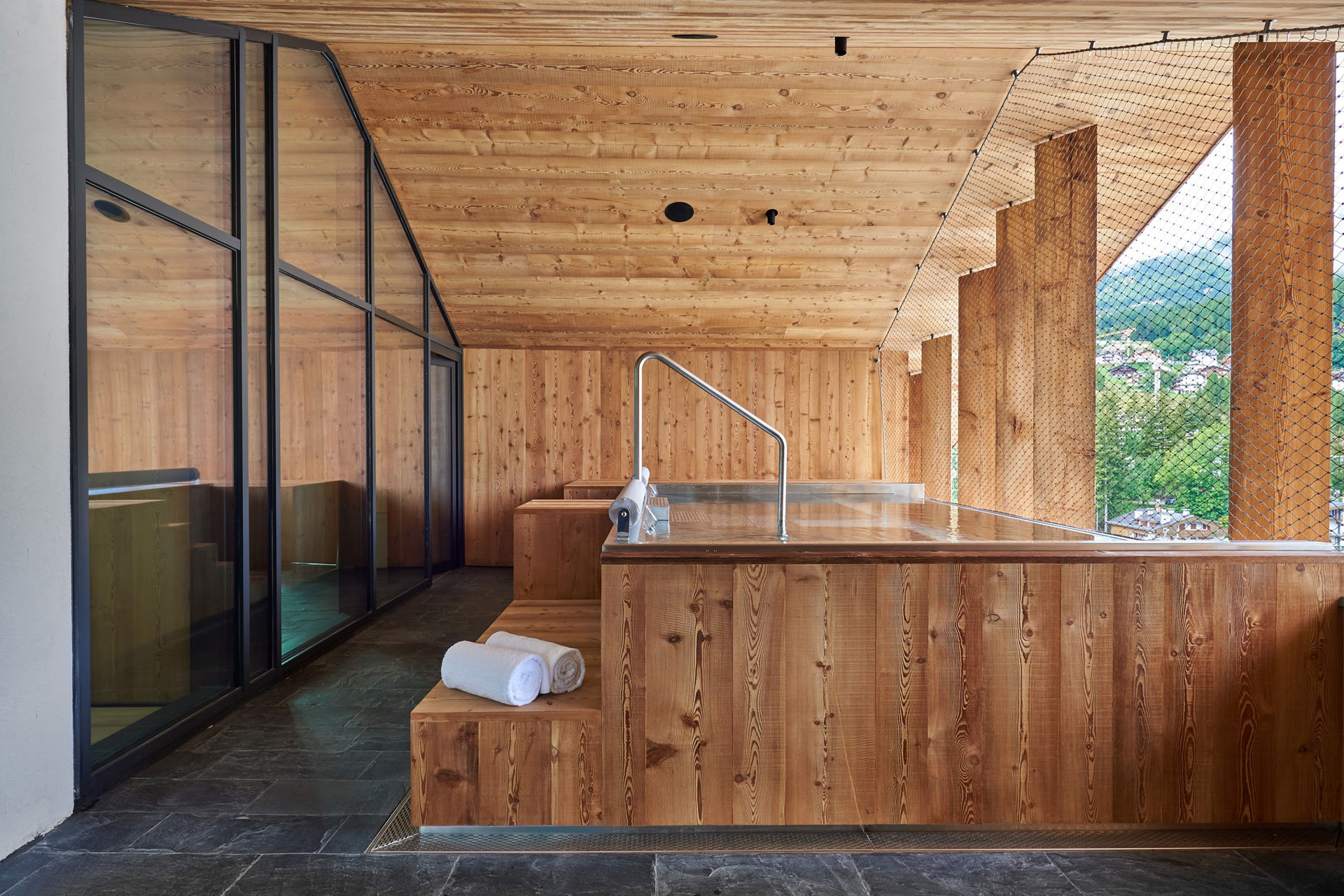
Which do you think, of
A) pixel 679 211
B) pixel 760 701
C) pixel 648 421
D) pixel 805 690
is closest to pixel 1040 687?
pixel 805 690

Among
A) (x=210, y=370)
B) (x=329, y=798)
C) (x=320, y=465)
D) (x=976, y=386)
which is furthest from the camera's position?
(x=976, y=386)

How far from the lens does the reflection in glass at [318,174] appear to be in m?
3.38

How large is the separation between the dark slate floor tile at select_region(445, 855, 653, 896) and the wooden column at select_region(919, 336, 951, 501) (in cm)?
470

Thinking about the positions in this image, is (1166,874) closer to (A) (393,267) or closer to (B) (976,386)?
(B) (976,386)

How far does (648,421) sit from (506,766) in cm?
450

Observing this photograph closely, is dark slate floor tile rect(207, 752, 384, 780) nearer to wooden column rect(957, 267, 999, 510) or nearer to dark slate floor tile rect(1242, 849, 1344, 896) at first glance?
dark slate floor tile rect(1242, 849, 1344, 896)

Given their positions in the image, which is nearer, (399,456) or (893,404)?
(399,456)

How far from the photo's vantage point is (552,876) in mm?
1751

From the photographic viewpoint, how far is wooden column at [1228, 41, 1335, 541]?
2.18m

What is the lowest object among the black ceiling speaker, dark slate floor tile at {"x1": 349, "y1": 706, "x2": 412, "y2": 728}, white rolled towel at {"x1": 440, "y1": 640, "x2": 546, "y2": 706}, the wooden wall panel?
dark slate floor tile at {"x1": 349, "y1": 706, "x2": 412, "y2": 728}

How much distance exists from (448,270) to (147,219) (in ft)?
9.11

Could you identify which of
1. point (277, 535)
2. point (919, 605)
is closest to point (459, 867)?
point (919, 605)

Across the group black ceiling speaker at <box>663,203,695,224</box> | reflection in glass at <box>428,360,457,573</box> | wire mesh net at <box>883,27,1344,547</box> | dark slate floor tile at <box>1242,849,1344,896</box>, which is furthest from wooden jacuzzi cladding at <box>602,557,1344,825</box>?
reflection in glass at <box>428,360,457,573</box>

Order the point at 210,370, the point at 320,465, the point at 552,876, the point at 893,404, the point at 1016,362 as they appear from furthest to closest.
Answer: the point at 893,404, the point at 1016,362, the point at 320,465, the point at 210,370, the point at 552,876
